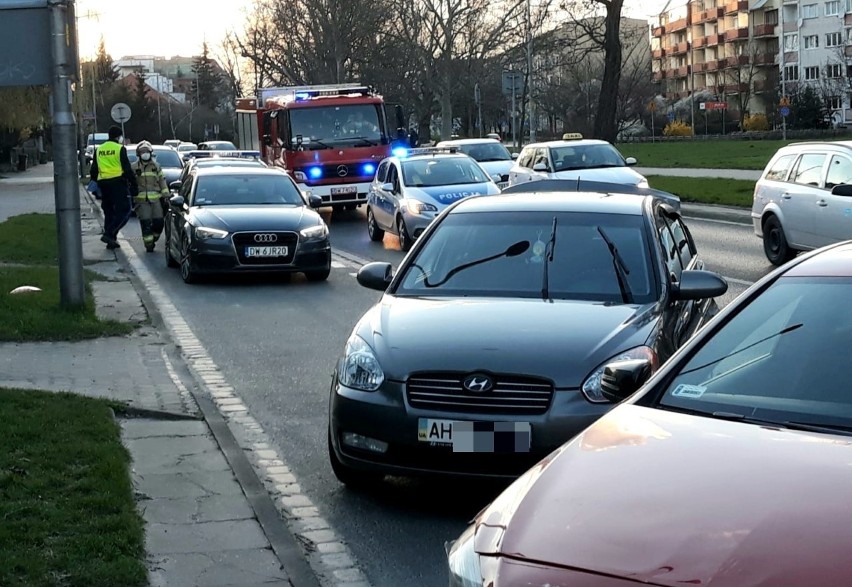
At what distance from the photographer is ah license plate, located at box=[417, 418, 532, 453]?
6.28 m

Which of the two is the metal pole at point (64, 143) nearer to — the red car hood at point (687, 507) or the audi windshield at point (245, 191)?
the audi windshield at point (245, 191)

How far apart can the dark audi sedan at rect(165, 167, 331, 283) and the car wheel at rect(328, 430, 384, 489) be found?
1050 cm

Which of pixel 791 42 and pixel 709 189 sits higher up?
pixel 791 42

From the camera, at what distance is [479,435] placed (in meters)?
6.32

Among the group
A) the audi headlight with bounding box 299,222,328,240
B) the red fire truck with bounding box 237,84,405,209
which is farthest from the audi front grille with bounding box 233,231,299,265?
the red fire truck with bounding box 237,84,405,209

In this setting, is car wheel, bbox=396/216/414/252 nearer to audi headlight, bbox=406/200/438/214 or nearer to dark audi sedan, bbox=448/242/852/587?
audi headlight, bbox=406/200/438/214

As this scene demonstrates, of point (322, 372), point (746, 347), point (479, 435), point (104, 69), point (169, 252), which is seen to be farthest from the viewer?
point (104, 69)

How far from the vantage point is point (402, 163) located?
81.9 feet

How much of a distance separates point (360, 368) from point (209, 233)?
36.2 feet

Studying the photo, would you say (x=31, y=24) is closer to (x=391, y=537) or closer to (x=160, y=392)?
(x=160, y=392)

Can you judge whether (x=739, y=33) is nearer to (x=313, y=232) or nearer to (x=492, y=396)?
(x=313, y=232)

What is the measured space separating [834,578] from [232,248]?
14.9m

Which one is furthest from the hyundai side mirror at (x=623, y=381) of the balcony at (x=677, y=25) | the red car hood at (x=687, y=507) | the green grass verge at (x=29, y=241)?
the balcony at (x=677, y=25)

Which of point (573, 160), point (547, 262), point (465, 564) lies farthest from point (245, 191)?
point (465, 564)
